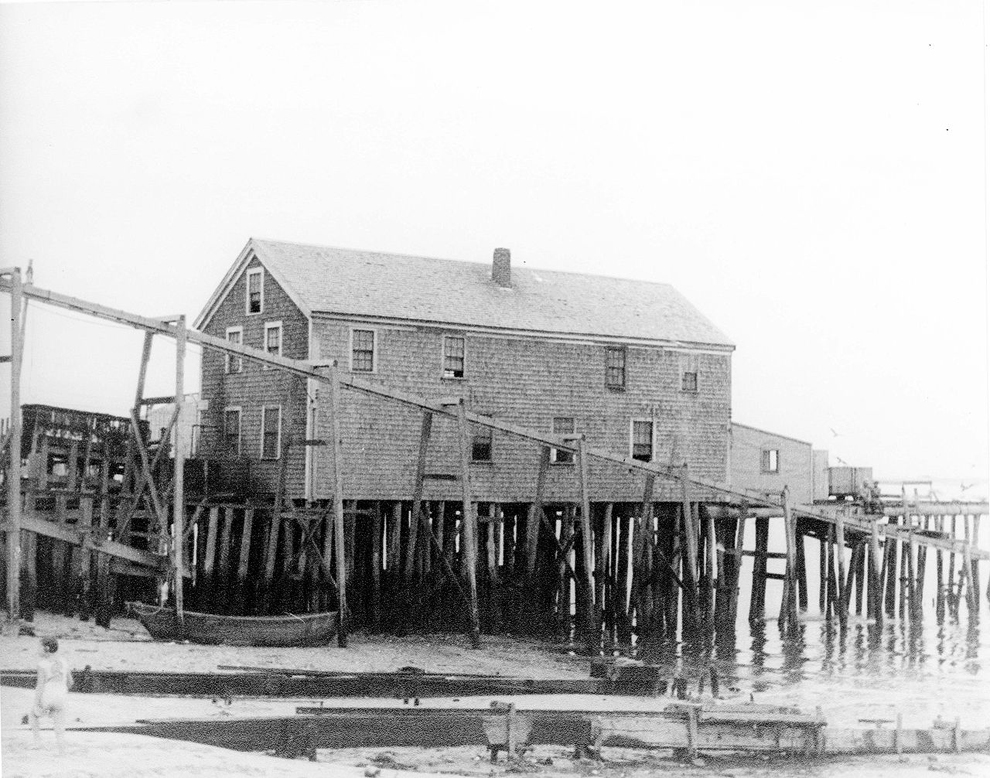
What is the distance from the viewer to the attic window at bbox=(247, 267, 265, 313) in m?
33.9

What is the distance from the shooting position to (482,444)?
34688 mm

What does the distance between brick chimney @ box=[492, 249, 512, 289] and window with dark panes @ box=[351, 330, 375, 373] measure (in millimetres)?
4987

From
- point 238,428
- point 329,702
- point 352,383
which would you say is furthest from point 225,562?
point 329,702

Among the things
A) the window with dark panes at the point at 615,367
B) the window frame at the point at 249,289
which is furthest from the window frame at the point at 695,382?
the window frame at the point at 249,289

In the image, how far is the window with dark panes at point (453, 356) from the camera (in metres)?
34.1

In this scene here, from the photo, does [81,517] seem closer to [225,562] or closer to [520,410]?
[225,562]

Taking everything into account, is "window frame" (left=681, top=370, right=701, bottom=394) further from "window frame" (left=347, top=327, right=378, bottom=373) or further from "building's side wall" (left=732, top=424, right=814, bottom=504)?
"window frame" (left=347, top=327, right=378, bottom=373)

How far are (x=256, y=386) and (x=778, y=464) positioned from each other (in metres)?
15.7

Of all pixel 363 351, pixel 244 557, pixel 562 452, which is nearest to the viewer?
pixel 244 557

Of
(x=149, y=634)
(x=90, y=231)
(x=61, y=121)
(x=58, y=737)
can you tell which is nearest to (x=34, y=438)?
(x=149, y=634)

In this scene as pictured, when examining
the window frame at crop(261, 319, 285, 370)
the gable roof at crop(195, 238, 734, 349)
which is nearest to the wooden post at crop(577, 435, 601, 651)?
the gable roof at crop(195, 238, 734, 349)

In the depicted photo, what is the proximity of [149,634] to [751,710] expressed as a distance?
1295 cm

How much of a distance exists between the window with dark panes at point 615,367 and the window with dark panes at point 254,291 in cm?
949

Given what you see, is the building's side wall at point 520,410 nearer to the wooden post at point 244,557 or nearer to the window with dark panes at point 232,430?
the wooden post at point 244,557
